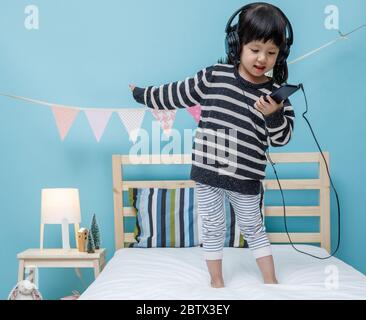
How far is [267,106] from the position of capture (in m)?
1.58

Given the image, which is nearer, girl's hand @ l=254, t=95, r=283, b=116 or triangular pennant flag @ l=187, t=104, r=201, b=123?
girl's hand @ l=254, t=95, r=283, b=116

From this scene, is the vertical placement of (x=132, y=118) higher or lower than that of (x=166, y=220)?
higher

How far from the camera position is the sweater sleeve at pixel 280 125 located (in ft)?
5.38

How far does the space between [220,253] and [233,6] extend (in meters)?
1.34

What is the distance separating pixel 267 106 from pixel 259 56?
0.51ft

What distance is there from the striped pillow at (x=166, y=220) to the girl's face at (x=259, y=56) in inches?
36.1

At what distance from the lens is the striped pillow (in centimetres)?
239

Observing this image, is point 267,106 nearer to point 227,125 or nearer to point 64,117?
point 227,125

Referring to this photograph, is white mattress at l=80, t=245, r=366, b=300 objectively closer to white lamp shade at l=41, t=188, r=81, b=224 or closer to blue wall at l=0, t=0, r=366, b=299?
white lamp shade at l=41, t=188, r=81, b=224

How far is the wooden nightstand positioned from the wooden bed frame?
216 mm

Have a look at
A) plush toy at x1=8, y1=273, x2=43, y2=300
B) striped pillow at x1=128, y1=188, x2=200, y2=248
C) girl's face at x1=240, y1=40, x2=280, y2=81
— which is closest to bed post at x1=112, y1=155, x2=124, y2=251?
striped pillow at x1=128, y1=188, x2=200, y2=248

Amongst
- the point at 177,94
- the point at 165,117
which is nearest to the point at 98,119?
the point at 165,117

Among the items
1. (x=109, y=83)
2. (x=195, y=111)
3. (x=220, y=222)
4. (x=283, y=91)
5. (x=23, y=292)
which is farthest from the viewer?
(x=109, y=83)
